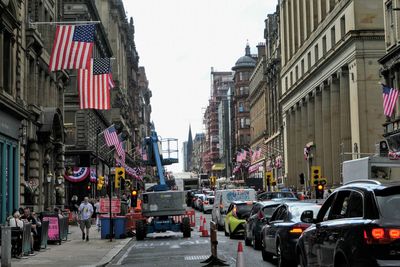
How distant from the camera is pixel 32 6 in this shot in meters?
36.3

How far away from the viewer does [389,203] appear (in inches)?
322

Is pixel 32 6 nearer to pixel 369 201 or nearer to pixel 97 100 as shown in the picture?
pixel 97 100

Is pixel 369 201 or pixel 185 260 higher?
pixel 369 201

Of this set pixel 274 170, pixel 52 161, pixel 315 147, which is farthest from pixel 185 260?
pixel 274 170

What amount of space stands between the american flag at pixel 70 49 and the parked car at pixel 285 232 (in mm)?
11911

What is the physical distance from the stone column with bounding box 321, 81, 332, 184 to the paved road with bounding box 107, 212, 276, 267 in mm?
39367

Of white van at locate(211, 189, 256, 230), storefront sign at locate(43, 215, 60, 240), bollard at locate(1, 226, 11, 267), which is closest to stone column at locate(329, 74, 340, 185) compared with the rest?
white van at locate(211, 189, 256, 230)

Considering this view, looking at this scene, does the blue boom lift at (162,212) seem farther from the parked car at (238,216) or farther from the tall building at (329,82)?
the tall building at (329,82)

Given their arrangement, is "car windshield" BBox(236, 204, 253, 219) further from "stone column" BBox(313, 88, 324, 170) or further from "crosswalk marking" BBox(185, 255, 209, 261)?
"stone column" BBox(313, 88, 324, 170)

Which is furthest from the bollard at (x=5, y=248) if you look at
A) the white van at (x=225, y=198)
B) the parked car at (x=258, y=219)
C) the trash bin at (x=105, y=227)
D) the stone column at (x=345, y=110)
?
the stone column at (x=345, y=110)

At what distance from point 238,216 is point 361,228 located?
65.0 ft

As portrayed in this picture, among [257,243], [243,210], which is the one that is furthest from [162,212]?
[257,243]

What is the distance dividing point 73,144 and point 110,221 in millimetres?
30609

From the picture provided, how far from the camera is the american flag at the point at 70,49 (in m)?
26.7
